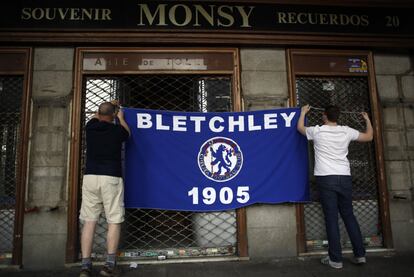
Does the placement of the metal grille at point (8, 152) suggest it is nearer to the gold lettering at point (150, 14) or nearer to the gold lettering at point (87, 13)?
the gold lettering at point (87, 13)

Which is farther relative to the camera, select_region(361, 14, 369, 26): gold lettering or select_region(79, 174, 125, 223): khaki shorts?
select_region(361, 14, 369, 26): gold lettering

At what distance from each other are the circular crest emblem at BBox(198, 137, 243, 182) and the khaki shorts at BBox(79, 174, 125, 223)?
127cm

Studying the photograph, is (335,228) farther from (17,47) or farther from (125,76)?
(17,47)

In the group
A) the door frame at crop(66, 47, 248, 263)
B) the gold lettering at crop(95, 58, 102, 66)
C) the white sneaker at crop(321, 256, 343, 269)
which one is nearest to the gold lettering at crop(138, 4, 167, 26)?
the door frame at crop(66, 47, 248, 263)

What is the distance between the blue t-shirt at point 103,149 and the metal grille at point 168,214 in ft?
3.03

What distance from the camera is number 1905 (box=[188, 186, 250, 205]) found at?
171 inches

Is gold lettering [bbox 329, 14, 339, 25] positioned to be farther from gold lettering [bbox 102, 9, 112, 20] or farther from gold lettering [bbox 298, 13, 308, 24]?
gold lettering [bbox 102, 9, 112, 20]

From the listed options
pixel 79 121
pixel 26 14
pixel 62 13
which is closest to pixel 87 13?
pixel 62 13

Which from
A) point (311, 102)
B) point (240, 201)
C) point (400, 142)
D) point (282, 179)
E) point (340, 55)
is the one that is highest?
point (340, 55)

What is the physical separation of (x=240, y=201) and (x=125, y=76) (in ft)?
8.40

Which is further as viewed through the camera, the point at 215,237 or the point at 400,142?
the point at 400,142

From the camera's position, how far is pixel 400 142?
4.82m

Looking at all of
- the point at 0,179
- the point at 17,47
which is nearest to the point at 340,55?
the point at 17,47

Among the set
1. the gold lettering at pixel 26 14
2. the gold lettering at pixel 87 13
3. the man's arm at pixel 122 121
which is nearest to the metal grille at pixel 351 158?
the man's arm at pixel 122 121
